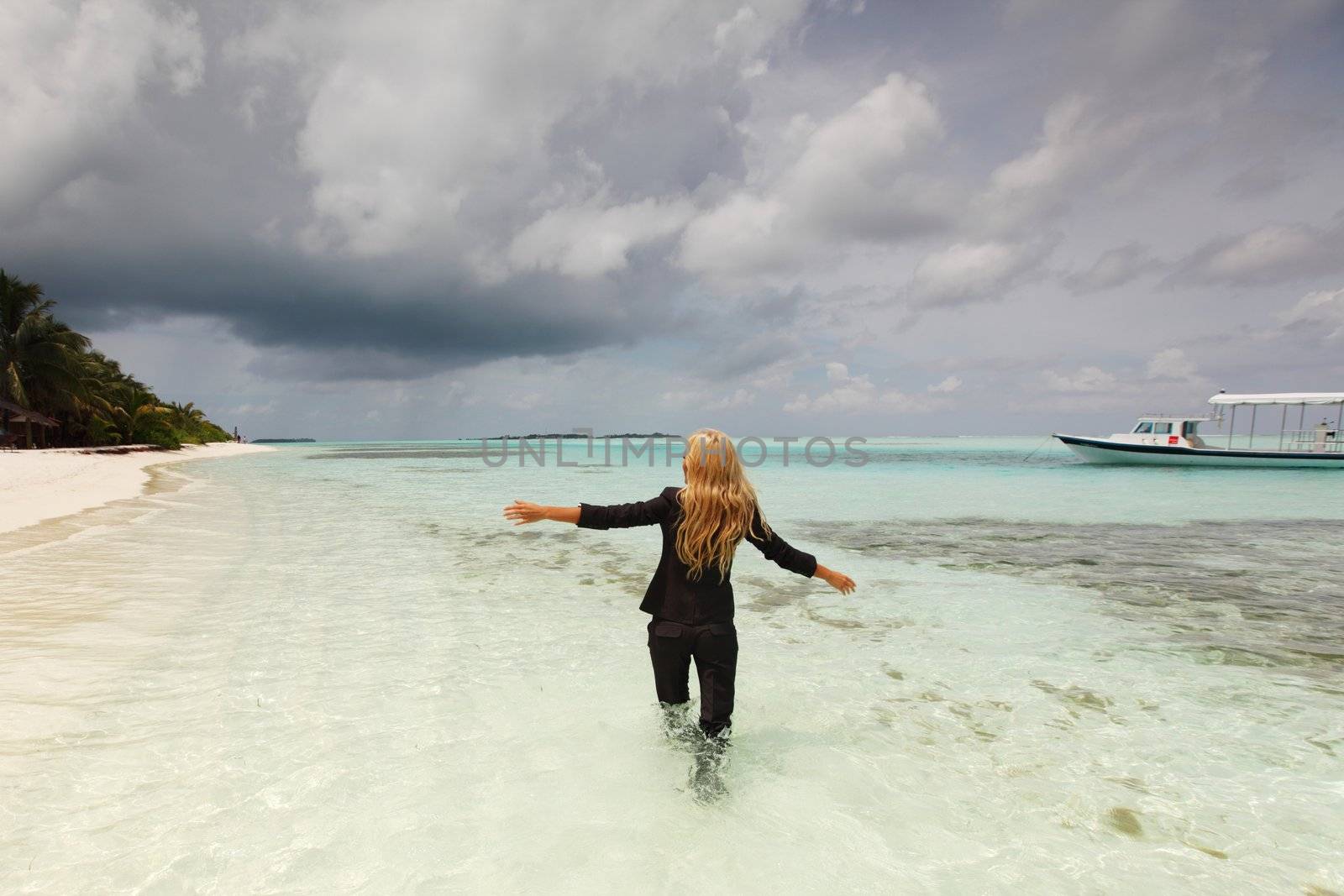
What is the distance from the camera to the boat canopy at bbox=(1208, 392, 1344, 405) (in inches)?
1323

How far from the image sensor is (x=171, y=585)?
841cm

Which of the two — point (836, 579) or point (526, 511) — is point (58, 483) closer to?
point (526, 511)

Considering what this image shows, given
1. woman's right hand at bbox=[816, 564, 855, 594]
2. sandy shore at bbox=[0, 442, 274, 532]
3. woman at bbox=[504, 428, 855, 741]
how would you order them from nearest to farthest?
woman at bbox=[504, 428, 855, 741] < woman's right hand at bbox=[816, 564, 855, 594] < sandy shore at bbox=[0, 442, 274, 532]

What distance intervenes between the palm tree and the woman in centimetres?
5557

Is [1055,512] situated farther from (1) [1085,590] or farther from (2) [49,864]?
(2) [49,864]

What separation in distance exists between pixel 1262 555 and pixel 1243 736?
10965 millimetres

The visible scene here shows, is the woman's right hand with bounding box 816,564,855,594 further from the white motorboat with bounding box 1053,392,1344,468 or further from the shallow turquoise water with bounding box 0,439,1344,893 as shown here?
the white motorboat with bounding box 1053,392,1344,468

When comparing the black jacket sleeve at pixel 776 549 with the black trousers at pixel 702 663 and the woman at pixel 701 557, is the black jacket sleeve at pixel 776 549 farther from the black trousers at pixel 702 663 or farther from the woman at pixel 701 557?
the black trousers at pixel 702 663

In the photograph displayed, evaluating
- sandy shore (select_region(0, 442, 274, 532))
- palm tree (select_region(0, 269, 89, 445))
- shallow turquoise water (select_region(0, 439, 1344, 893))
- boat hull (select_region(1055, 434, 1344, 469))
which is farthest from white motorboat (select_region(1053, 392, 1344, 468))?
palm tree (select_region(0, 269, 89, 445))

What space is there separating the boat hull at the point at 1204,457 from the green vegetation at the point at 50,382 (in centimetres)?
7332

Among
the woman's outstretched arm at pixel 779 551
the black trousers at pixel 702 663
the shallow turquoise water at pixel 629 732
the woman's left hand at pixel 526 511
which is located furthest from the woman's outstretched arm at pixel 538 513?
the shallow turquoise water at pixel 629 732

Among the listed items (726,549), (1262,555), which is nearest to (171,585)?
(726,549)

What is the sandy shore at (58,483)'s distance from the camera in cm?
1505

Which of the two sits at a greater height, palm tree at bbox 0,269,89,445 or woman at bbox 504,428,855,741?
palm tree at bbox 0,269,89,445
